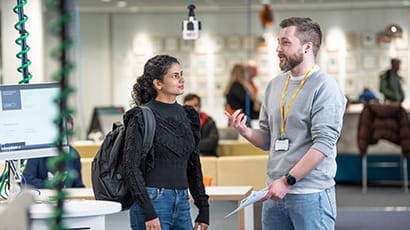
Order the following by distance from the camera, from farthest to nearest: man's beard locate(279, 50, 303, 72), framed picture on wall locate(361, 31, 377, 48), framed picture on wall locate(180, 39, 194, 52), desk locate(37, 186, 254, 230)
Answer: framed picture on wall locate(180, 39, 194, 52), framed picture on wall locate(361, 31, 377, 48), desk locate(37, 186, 254, 230), man's beard locate(279, 50, 303, 72)

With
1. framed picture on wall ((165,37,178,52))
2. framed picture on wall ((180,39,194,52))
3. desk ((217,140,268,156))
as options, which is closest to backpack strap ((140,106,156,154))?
desk ((217,140,268,156))

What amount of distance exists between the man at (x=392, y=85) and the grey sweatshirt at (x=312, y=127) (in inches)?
296

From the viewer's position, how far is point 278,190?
9.30 feet

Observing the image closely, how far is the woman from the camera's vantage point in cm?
292

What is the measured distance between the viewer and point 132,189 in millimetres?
2893

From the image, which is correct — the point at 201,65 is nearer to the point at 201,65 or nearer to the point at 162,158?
the point at 201,65

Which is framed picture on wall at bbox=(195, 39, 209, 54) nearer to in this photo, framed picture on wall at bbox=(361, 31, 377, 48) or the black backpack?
framed picture on wall at bbox=(361, 31, 377, 48)

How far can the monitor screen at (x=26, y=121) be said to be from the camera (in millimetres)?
3066

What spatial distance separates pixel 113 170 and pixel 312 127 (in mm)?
888

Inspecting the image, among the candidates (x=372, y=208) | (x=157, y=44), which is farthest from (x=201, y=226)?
(x=157, y=44)

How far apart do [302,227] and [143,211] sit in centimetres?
62

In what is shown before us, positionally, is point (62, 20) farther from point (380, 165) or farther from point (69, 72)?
point (380, 165)

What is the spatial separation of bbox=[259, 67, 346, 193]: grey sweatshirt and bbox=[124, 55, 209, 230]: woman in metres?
0.38

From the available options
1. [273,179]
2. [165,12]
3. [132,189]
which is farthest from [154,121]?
[165,12]
